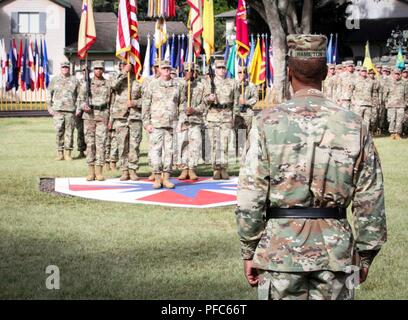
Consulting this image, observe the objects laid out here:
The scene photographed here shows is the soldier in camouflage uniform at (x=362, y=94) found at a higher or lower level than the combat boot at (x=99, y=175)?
higher

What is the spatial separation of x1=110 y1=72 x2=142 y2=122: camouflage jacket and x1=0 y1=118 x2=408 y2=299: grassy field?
205 centimetres

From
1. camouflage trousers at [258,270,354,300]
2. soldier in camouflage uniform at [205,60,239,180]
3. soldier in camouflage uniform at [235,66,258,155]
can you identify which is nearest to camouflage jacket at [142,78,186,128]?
soldier in camouflage uniform at [205,60,239,180]

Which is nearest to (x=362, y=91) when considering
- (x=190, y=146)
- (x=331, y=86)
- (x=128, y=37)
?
(x=331, y=86)

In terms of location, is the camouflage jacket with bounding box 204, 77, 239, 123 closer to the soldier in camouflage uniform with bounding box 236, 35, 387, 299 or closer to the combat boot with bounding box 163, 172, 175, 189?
the combat boot with bounding box 163, 172, 175, 189

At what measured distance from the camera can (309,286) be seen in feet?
16.4

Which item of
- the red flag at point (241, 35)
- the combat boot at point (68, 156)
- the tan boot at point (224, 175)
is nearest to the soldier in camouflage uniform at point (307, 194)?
the tan boot at point (224, 175)

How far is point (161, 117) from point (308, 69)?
1019 centimetres

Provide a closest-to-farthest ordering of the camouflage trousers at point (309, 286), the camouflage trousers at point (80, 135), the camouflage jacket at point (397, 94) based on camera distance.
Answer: the camouflage trousers at point (309, 286) < the camouflage trousers at point (80, 135) < the camouflage jacket at point (397, 94)

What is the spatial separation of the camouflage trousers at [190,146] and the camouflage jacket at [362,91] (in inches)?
458

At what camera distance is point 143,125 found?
15.6m

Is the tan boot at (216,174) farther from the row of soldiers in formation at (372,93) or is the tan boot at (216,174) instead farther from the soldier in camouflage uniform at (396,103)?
the soldier in camouflage uniform at (396,103)

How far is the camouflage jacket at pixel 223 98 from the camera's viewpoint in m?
17.1
